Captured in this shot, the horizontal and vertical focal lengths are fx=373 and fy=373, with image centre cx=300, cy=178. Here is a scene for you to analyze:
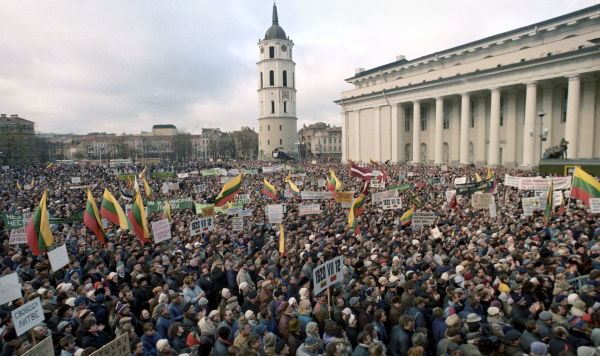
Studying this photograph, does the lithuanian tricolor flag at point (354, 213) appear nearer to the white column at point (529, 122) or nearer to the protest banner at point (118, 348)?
the protest banner at point (118, 348)

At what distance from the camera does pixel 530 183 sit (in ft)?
52.6

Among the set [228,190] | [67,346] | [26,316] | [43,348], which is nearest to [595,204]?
[228,190]

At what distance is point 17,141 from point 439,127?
3621 inches

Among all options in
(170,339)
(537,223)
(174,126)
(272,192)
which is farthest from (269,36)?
(174,126)

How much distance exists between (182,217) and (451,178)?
18472 millimetres

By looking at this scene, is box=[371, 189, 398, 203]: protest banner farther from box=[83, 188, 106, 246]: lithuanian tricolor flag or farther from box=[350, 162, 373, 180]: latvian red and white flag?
box=[83, 188, 106, 246]: lithuanian tricolor flag

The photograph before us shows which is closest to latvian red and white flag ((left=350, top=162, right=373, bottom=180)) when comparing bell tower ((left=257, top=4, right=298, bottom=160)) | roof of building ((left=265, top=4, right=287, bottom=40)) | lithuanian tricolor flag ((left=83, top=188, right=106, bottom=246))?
lithuanian tricolor flag ((left=83, top=188, right=106, bottom=246))

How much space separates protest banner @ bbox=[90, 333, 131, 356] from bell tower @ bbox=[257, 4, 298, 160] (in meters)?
77.0

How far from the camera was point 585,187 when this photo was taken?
11984 millimetres

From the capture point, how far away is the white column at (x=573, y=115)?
30625mm

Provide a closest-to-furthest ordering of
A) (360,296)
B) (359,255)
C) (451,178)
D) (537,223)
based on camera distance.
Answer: (360,296), (359,255), (537,223), (451,178)

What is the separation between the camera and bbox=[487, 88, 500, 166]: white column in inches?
1443

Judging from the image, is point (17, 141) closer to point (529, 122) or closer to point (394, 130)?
point (394, 130)

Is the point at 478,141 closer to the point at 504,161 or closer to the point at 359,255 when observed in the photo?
the point at 504,161
